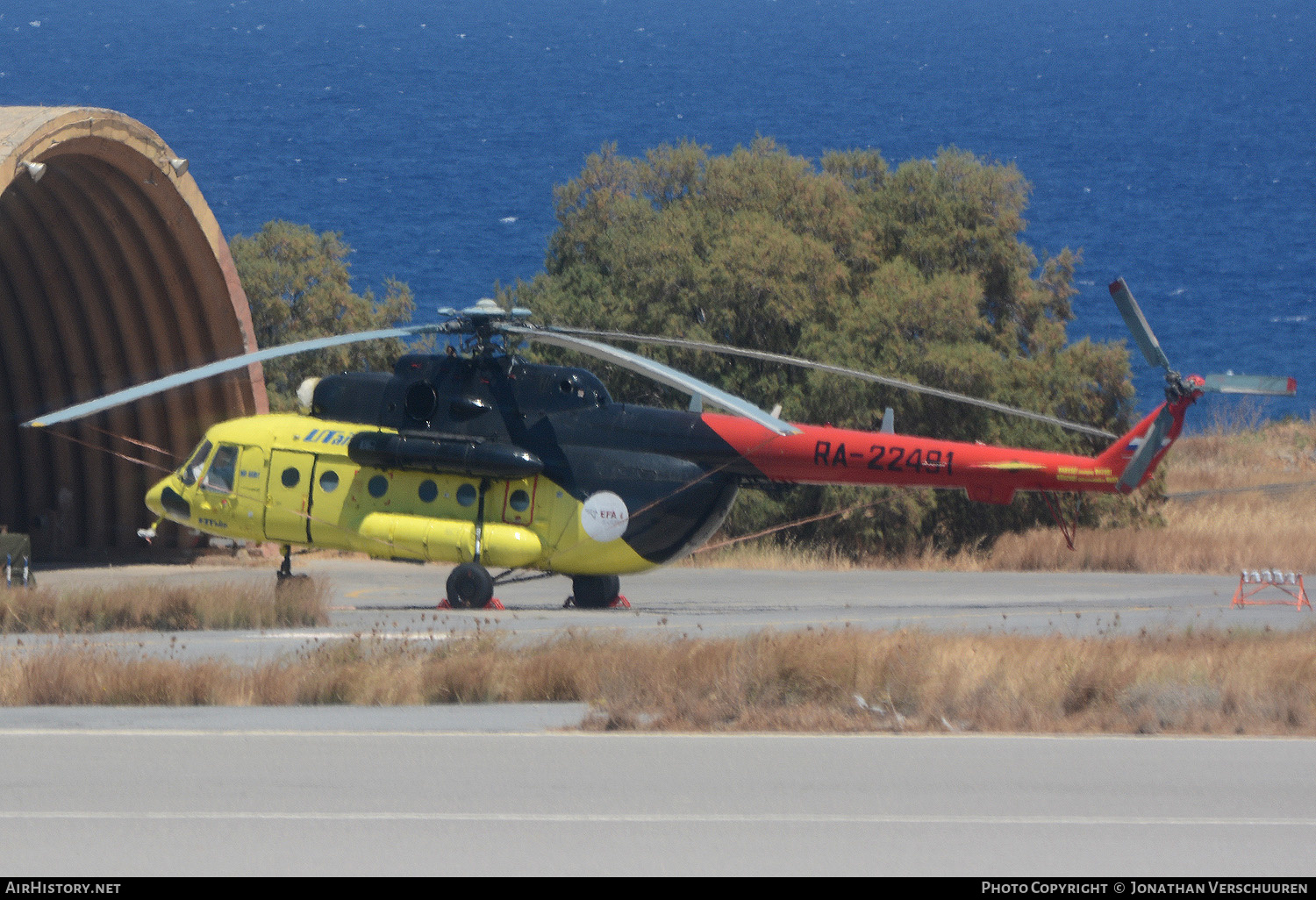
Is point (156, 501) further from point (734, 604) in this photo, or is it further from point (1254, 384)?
point (1254, 384)

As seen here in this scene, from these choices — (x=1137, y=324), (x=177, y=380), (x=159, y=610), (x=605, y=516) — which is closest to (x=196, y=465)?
(x=159, y=610)

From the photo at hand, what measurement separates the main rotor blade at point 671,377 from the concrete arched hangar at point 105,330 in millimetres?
9571

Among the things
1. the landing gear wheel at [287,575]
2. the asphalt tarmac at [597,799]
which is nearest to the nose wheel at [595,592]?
the landing gear wheel at [287,575]

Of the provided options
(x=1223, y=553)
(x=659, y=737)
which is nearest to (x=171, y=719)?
(x=659, y=737)

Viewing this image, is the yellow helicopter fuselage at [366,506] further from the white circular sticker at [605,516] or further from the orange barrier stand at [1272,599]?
the orange barrier stand at [1272,599]

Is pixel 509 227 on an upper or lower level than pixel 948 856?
upper

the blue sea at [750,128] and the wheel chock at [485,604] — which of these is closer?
the wheel chock at [485,604]

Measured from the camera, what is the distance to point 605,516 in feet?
63.3

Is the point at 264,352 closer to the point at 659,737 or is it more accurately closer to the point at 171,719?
the point at 171,719

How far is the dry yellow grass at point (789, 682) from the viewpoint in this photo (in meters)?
11.4

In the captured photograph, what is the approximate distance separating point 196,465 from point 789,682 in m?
11.2
